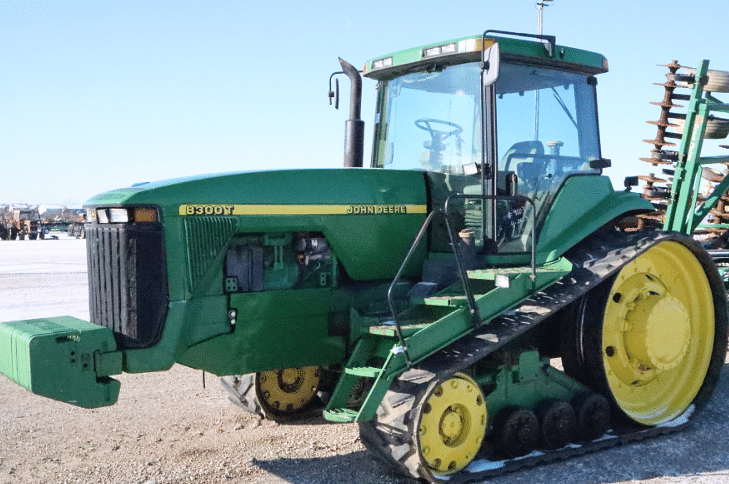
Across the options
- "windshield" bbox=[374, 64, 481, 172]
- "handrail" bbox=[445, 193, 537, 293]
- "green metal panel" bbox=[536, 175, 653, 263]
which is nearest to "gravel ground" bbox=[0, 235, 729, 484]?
"handrail" bbox=[445, 193, 537, 293]

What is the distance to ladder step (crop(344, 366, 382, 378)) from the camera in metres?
4.66

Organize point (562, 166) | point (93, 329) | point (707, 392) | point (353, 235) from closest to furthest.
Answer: point (93, 329)
point (353, 235)
point (562, 166)
point (707, 392)

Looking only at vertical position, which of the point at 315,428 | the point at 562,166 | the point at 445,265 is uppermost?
the point at 562,166

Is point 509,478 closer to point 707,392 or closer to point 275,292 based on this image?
point 275,292

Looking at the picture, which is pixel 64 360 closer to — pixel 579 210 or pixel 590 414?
pixel 590 414

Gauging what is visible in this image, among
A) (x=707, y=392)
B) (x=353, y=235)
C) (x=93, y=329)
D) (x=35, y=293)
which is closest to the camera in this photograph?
(x=93, y=329)

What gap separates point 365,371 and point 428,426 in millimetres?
496

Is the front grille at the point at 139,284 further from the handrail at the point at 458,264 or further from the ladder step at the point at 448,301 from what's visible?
the ladder step at the point at 448,301

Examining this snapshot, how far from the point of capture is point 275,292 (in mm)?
5105

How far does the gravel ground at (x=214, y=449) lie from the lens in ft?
16.1

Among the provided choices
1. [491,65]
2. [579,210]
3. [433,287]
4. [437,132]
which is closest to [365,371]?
[433,287]

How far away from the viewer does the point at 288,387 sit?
20.6 feet

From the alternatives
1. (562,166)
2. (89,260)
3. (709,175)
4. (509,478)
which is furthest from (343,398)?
(709,175)

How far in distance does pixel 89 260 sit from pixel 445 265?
2.40 metres
